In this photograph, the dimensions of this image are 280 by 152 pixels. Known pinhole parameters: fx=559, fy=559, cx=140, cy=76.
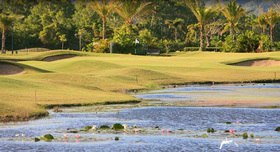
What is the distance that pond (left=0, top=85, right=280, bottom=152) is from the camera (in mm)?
18672

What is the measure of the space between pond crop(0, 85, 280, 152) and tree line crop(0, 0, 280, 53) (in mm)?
58408

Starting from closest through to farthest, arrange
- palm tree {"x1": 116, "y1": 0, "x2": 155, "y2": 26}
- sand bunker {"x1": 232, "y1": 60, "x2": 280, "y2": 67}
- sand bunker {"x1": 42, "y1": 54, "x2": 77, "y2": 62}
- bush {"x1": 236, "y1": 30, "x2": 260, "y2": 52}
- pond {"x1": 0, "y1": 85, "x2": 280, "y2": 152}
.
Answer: pond {"x1": 0, "y1": 85, "x2": 280, "y2": 152} < sand bunker {"x1": 232, "y1": 60, "x2": 280, "y2": 67} < sand bunker {"x1": 42, "y1": 54, "x2": 77, "y2": 62} < bush {"x1": 236, "y1": 30, "x2": 260, "y2": 52} < palm tree {"x1": 116, "y1": 0, "x2": 155, "y2": 26}

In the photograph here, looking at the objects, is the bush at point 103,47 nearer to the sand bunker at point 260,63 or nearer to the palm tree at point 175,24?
the sand bunker at point 260,63

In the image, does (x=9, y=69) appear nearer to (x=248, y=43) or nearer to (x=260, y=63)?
(x=260, y=63)

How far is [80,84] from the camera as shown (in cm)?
4072

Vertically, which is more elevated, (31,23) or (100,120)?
(31,23)

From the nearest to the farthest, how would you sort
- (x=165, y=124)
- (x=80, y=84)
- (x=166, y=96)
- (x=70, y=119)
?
1. (x=165, y=124)
2. (x=70, y=119)
3. (x=166, y=96)
4. (x=80, y=84)

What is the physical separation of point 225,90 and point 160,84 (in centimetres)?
642

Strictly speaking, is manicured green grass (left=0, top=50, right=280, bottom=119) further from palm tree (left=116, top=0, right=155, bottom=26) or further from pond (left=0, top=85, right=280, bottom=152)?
palm tree (left=116, top=0, right=155, bottom=26)

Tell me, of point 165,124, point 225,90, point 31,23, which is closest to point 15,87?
point 165,124

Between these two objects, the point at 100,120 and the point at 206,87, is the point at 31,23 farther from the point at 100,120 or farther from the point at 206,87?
the point at 100,120

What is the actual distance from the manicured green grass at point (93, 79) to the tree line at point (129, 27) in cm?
1523

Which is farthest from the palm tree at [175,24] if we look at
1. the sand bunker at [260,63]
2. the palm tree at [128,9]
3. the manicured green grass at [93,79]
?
the sand bunker at [260,63]

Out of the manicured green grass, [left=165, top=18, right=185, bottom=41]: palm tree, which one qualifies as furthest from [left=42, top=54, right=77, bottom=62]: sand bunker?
[left=165, top=18, right=185, bottom=41]: palm tree
